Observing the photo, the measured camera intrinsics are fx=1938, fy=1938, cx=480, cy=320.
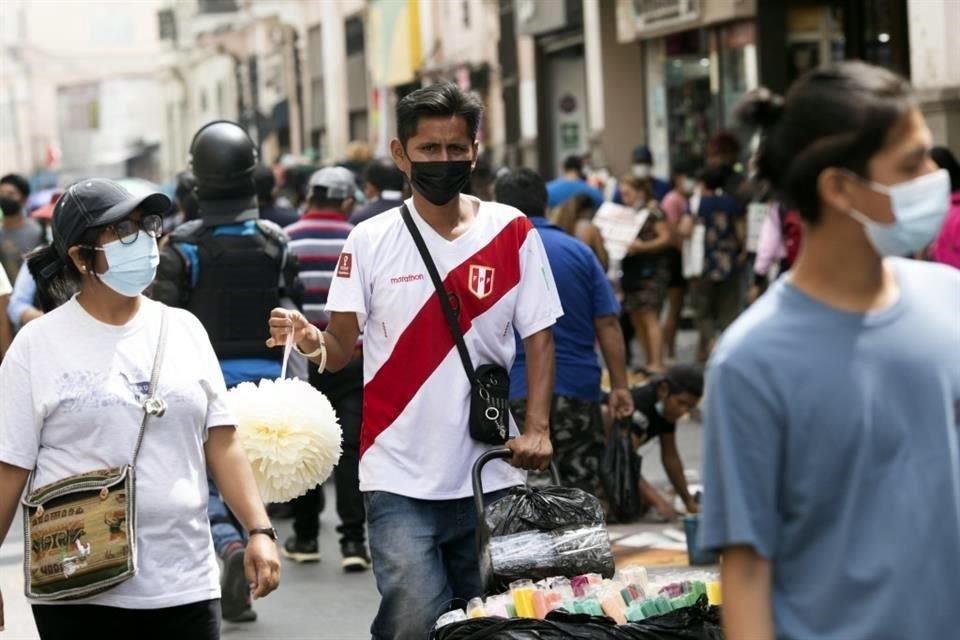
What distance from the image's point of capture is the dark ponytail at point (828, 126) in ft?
10.4

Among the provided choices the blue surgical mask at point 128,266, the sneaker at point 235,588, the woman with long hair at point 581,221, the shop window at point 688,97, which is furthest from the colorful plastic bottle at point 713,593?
the shop window at point 688,97

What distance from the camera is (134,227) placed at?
4891mm

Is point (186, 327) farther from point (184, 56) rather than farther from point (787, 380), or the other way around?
point (184, 56)

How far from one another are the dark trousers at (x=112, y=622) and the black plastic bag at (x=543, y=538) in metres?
0.82

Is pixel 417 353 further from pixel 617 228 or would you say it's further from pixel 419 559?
pixel 617 228

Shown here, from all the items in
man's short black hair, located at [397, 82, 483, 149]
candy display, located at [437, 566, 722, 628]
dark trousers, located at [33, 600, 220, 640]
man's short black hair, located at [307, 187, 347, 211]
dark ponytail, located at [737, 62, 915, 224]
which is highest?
man's short black hair, located at [397, 82, 483, 149]

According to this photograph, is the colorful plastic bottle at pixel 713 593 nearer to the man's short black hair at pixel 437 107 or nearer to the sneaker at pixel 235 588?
the man's short black hair at pixel 437 107

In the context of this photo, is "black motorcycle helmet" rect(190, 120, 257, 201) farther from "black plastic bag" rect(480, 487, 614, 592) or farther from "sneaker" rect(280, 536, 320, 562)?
"black plastic bag" rect(480, 487, 614, 592)

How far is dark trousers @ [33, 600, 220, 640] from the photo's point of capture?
4.67m

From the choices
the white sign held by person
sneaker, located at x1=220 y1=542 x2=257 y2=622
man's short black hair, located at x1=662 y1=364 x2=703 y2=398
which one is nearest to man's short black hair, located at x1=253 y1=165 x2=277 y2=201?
man's short black hair, located at x1=662 y1=364 x2=703 y2=398

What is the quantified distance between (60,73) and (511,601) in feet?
350

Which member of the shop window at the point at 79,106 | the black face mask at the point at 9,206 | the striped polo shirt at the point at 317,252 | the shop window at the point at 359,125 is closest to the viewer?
the striped polo shirt at the point at 317,252

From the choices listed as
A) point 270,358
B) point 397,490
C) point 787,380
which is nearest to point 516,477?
point 397,490

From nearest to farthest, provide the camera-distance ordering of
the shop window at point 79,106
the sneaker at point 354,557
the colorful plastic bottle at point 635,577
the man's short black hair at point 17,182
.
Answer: the colorful plastic bottle at point 635,577 < the sneaker at point 354,557 < the man's short black hair at point 17,182 < the shop window at point 79,106
